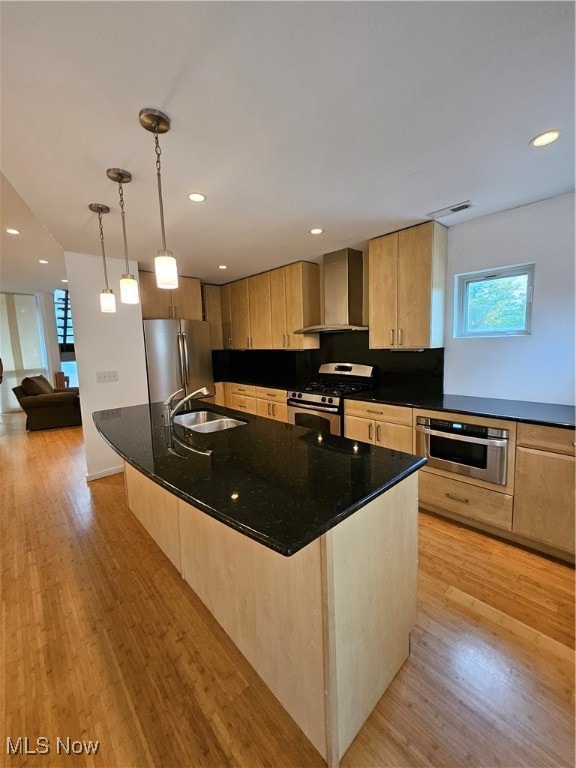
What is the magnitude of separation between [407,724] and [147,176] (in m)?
2.85

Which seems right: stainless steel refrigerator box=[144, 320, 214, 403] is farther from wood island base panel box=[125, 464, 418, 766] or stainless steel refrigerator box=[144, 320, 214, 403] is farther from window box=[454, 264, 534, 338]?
window box=[454, 264, 534, 338]

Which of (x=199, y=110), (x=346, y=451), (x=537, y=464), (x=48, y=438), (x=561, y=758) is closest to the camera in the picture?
(x=561, y=758)

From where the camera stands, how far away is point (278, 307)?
4.12 m

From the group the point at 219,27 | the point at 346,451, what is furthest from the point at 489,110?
the point at 346,451

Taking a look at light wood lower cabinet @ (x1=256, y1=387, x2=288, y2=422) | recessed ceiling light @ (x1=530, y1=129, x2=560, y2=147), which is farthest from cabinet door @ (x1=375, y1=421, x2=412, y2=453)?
recessed ceiling light @ (x1=530, y1=129, x2=560, y2=147)

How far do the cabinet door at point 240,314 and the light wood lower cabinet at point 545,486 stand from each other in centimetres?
352

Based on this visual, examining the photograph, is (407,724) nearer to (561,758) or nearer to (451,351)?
(561,758)

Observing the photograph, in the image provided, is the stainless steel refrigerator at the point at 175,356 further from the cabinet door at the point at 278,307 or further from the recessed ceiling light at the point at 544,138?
the recessed ceiling light at the point at 544,138

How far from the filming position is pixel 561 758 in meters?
1.10

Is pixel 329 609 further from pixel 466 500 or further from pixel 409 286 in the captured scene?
pixel 409 286

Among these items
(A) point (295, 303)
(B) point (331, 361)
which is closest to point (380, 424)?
(B) point (331, 361)

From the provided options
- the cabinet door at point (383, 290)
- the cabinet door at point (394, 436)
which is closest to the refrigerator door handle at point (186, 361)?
the cabinet door at point (383, 290)

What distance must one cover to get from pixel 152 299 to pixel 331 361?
8.04 feet

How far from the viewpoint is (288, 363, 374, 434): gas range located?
320 centimetres
